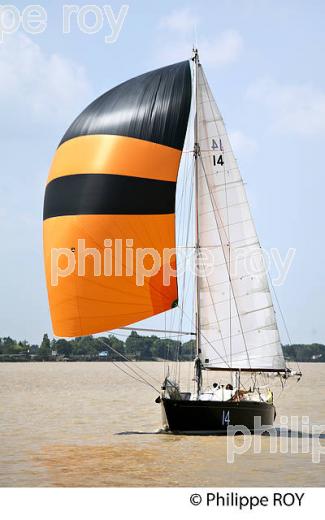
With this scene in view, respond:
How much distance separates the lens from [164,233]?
2662 centimetres

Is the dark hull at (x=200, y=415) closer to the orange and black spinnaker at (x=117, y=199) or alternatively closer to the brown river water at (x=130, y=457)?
the brown river water at (x=130, y=457)

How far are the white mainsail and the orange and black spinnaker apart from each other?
1.66m

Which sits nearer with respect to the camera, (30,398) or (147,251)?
(147,251)

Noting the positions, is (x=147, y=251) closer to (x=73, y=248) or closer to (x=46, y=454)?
(x=73, y=248)

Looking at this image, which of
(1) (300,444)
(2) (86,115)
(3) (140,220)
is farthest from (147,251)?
(1) (300,444)

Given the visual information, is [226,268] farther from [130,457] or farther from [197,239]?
[130,457]

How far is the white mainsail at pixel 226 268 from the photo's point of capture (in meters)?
28.0

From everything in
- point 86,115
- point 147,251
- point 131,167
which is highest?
point 86,115

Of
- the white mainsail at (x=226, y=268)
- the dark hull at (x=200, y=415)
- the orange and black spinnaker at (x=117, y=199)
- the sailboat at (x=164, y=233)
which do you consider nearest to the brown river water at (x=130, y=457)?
the dark hull at (x=200, y=415)

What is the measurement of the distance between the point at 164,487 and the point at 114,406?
24.2 metres

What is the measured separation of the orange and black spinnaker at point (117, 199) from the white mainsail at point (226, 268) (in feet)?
5.45

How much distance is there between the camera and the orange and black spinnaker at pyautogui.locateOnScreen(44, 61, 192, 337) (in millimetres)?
A: 26141

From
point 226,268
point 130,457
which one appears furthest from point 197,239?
point 130,457

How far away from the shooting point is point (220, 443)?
998 inches
